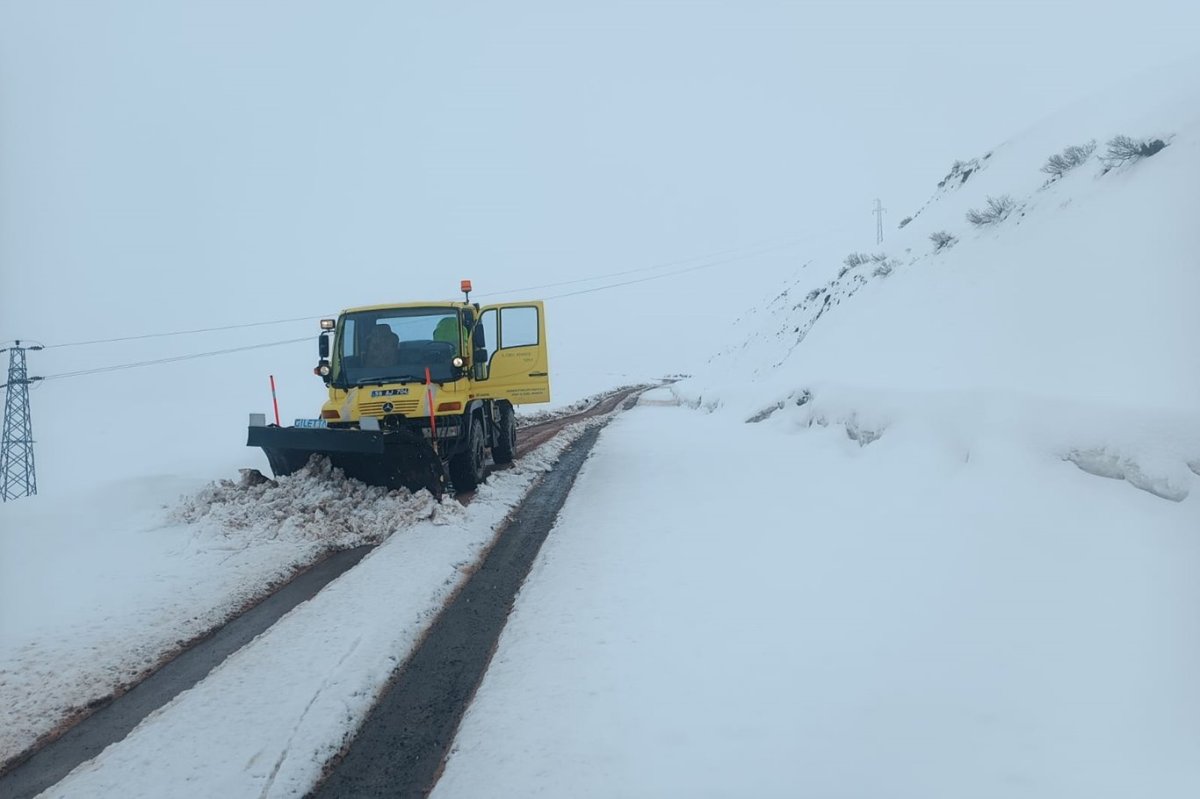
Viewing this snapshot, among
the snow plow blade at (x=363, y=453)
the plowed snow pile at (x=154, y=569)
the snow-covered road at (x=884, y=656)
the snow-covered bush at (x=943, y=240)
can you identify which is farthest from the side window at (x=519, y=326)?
the snow-covered bush at (x=943, y=240)

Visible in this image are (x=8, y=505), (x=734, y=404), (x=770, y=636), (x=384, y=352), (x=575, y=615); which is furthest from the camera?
(x=734, y=404)

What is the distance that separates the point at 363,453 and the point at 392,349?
2029mm

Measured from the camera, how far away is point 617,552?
676 centimetres

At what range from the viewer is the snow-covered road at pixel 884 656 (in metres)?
3.16

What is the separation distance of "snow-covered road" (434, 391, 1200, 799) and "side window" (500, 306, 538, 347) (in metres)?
6.09

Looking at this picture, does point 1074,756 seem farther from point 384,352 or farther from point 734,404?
point 734,404

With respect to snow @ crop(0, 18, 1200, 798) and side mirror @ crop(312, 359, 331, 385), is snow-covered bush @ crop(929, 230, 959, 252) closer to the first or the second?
snow @ crop(0, 18, 1200, 798)

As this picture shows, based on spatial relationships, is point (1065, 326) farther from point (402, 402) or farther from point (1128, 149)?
point (402, 402)

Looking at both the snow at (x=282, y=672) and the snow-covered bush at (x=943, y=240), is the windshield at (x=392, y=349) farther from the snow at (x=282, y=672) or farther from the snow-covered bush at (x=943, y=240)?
the snow-covered bush at (x=943, y=240)

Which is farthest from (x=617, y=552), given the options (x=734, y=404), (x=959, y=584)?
(x=734, y=404)

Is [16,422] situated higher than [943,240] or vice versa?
[943,240]

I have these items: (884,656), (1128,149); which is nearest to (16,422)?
(884,656)

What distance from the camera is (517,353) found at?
1232cm

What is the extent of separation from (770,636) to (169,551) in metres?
5.96
